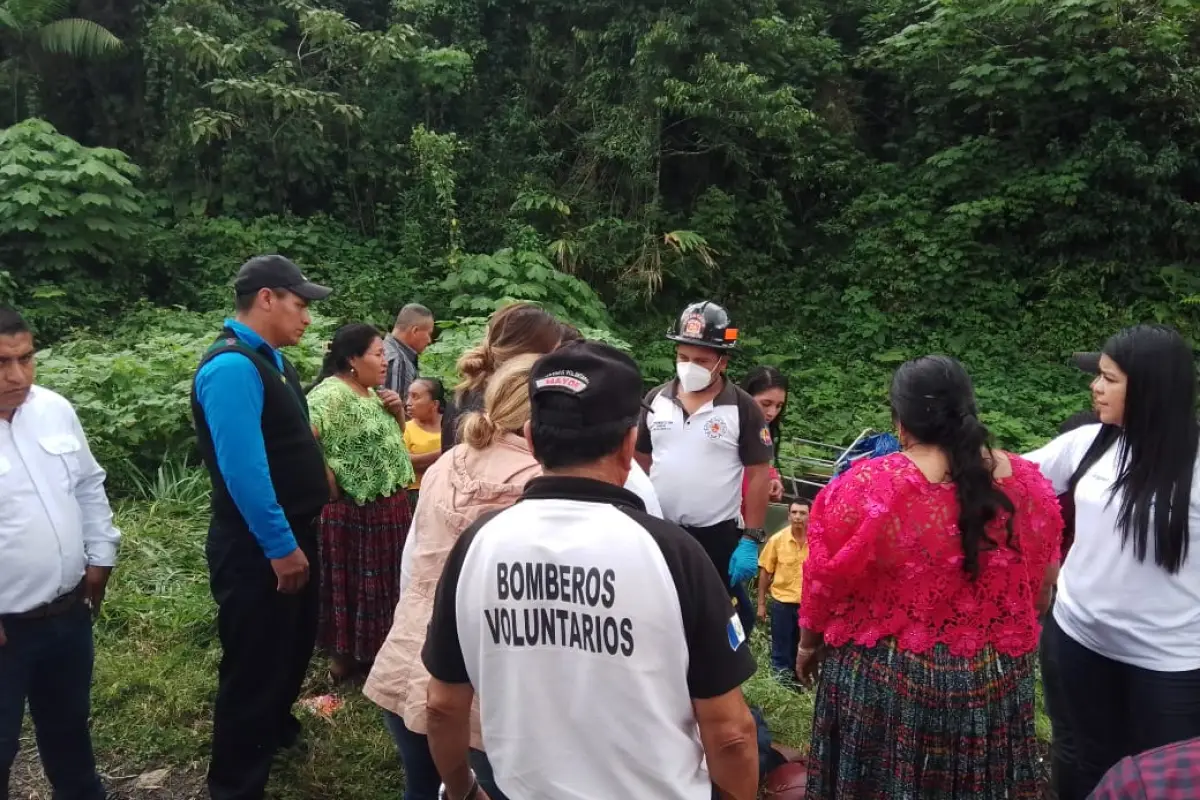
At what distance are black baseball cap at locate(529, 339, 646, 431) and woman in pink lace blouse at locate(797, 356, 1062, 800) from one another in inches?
39.8

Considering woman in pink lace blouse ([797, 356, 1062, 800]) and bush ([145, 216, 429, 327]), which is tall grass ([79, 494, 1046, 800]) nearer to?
woman in pink lace blouse ([797, 356, 1062, 800])

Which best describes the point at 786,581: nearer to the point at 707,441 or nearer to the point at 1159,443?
the point at 707,441

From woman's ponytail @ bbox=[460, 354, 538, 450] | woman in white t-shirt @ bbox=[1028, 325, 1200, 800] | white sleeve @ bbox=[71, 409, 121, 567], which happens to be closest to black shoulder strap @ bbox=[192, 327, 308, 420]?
white sleeve @ bbox=[71, 409, 121, 567]

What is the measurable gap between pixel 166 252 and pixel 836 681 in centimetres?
1131

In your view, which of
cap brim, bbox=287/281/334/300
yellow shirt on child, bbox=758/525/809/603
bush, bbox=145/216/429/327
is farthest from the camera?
→ bush, bbox=145/216/429/327

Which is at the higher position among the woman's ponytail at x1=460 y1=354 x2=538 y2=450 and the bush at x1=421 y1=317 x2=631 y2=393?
the woman's ponytail at x1=460 y1=354 x2=538 y2=450

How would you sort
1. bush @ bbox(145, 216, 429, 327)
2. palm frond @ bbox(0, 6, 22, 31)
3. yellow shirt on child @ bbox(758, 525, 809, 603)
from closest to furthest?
1. yellow shirt on child @ bbox(758, 525, 809, 603)
2. bush @ bbox(145, 216, 429, 327)
3. palm frond @ bbox(0, 6, 22, 31)

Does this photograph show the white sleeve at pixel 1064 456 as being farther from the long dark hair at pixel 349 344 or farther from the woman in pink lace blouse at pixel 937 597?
the long dark hair at pixel 349 344

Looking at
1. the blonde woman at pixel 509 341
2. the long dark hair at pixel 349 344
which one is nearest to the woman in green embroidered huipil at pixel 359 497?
the long dark hair at pixel 349 344

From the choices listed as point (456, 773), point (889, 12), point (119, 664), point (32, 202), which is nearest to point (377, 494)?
point (119, 664)

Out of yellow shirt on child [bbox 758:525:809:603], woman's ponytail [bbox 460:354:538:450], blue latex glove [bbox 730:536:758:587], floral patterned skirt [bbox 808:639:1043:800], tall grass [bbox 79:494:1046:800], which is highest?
woman's ponytail [bbox 460:354:538:450]

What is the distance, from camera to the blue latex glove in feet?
13.4

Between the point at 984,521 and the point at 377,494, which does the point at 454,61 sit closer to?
the point at 377,494

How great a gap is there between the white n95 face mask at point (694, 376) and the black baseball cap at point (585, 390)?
226cm
